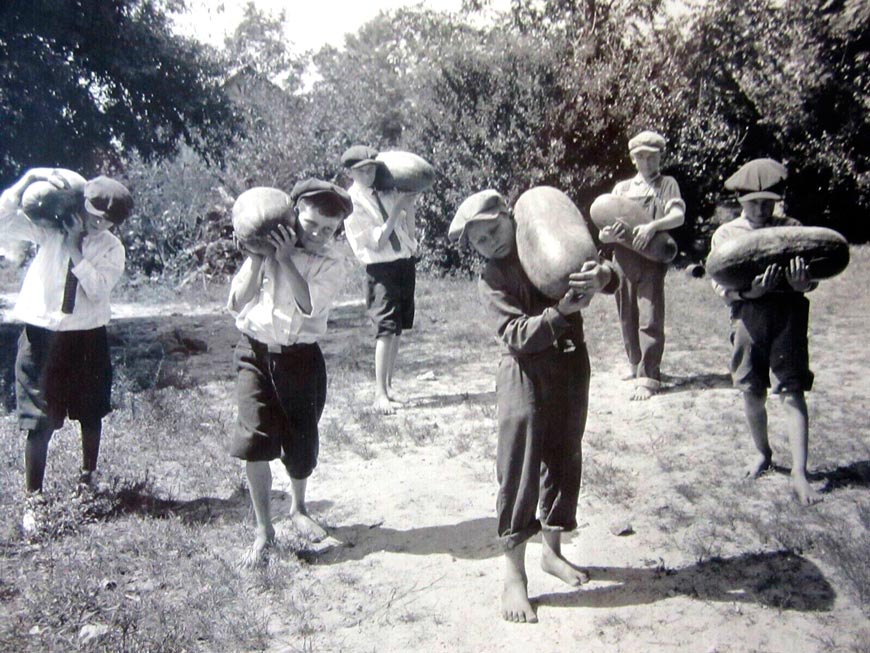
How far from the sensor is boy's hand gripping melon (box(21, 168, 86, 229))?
4.49m

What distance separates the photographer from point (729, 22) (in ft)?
57.2

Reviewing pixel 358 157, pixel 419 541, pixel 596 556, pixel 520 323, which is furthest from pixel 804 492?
pixel 358 157

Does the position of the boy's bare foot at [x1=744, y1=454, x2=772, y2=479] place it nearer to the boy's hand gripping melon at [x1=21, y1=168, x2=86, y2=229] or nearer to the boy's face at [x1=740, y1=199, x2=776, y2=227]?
the boy's face at [x1=740, y1=199, x2=776, y2=227]

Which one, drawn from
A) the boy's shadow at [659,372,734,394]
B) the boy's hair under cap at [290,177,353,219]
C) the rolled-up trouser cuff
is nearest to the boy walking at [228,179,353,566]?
the boy's hair under cap at [290,177,353,219]

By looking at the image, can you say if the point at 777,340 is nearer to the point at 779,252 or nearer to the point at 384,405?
the point at 779,252

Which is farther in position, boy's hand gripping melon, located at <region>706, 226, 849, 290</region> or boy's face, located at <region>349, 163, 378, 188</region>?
boy's face, located at <region>349, 163, 378, 188</region>

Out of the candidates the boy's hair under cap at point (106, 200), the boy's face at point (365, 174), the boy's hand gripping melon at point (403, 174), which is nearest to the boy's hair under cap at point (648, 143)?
the boy's hand gripping melon at point (403, 174)

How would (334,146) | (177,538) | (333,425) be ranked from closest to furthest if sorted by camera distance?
1. (177,538)
2. (333,425)
3. (334,146)

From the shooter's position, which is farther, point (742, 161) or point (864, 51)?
point (742, 161)

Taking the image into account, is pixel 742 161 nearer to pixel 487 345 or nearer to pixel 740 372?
pixel 487 345

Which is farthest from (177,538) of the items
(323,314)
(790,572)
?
(790,572)

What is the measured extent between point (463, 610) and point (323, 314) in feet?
5.11

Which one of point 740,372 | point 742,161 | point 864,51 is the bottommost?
point 740,372

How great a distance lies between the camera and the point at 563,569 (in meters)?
3.93
